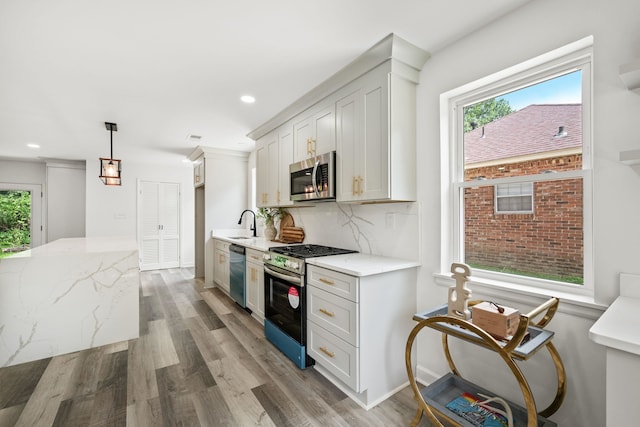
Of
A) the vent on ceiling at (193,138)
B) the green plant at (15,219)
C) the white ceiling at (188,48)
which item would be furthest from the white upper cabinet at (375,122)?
the green plant at (15,219)

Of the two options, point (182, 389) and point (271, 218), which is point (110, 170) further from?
point (182, 389)

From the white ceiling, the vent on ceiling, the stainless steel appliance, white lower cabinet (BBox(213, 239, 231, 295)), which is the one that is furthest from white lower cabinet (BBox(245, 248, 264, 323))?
the vent on ceiling

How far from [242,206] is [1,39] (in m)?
3.63

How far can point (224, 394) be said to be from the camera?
6.64 feet

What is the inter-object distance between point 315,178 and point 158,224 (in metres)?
5.22

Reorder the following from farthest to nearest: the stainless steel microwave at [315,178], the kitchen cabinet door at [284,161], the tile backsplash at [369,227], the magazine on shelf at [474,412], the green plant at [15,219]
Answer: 1. the green plant at [15,219]
2. the kitchen cabinet door at [284,161]
3. the stainless steel microwave at [315,178]
4. the tile backsplash at [369,227]
5. the magazine on shelf at [474,412]

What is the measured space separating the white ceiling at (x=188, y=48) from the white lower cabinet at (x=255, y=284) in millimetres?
1684

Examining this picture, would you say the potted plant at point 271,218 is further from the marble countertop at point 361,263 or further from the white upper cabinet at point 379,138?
the white upper cabinet at point 379,138

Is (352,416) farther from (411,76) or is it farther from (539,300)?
(411,76)

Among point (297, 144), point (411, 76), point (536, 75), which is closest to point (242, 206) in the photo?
point (297, 144)

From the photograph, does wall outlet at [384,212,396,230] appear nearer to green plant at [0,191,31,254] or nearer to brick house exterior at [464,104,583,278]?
brick house exterior at [464,104,583,278]

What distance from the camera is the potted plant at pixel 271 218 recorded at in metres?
4.07

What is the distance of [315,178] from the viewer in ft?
8.87

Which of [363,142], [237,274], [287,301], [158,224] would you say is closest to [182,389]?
[287,301]
